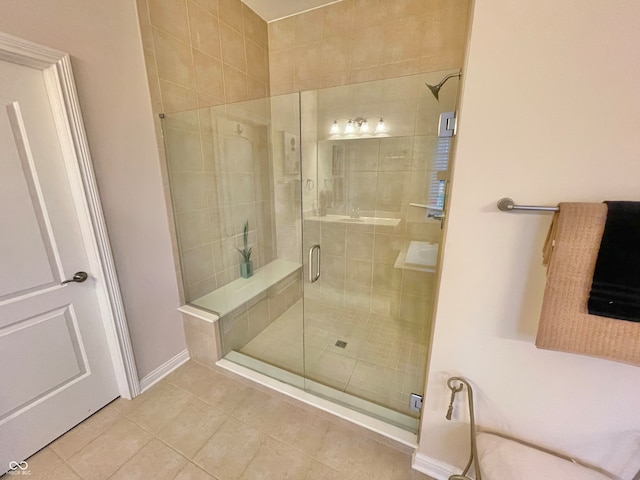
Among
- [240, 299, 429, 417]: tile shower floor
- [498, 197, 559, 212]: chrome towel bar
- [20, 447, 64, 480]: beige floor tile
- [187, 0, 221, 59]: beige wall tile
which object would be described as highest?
[187, 0, 221, 59]: beige wall tile

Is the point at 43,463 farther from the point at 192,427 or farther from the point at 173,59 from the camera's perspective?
the point at 173,59

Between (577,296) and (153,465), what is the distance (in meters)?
2.06

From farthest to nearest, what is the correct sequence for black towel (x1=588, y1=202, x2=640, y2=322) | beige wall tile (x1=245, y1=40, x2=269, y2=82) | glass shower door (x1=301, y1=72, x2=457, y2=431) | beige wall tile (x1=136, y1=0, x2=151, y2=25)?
beige wall tile (x1=245, y1=40, x2=269, y2=82)
glass shower door (x1=301, y1=72, x2=457, y2=431)
beige wall tile (x1=136, y1=0, x2=151, y2=25)
black towel (x1=588, y1=202, x2=640, y2=322)

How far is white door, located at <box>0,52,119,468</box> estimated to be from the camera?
1130mm

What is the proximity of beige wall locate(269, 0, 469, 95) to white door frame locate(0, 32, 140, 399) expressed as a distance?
1.86 metres

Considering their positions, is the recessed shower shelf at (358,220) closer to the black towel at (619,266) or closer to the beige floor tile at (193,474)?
the black towel at (619,266)

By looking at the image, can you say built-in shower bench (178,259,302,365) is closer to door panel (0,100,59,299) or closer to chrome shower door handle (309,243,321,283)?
chrome shower door handle (309,243,321,283)

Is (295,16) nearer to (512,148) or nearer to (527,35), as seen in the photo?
(527,35)

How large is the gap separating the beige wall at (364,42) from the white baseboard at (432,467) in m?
2.69

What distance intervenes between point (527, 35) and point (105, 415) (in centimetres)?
280

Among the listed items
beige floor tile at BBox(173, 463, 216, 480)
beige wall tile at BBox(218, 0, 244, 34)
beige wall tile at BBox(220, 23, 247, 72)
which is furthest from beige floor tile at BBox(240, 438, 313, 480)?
beige wall tile at BBox(218, 0, 244, 34)

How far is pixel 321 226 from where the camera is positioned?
2643 mm

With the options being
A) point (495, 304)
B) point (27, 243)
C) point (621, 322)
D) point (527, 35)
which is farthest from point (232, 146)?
point (621, 322)

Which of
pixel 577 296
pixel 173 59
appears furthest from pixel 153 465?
pixel 173 59
